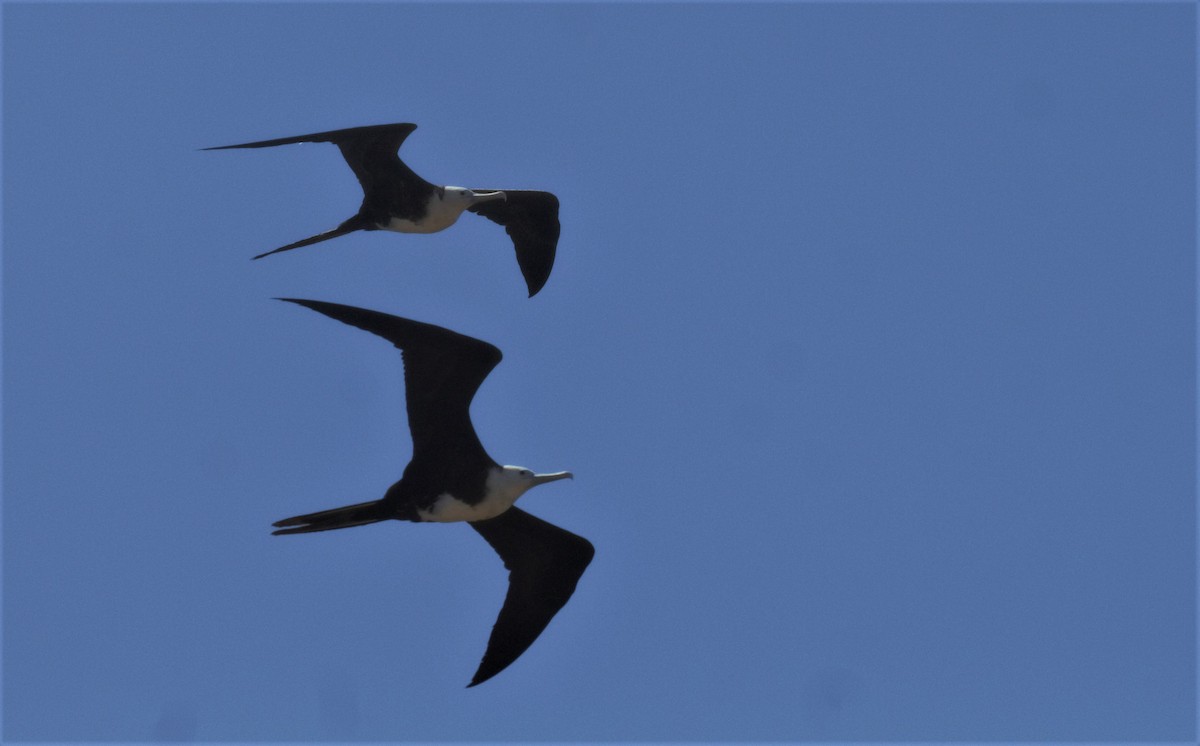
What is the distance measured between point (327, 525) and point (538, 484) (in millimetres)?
1169

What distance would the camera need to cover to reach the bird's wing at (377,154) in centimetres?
973

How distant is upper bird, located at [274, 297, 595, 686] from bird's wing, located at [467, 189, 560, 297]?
216cm

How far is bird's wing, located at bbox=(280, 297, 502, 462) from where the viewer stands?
8.29 metres

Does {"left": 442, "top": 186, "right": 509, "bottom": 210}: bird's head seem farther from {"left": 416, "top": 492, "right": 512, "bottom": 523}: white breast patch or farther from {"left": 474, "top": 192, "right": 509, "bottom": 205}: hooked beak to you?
{"left": 416, "top": 492, "right": 512, "bottom": 523}: white breast patch

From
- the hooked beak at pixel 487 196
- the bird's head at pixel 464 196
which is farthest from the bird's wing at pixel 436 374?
the hooked beak at pixel 487 196

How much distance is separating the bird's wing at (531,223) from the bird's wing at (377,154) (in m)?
1.04

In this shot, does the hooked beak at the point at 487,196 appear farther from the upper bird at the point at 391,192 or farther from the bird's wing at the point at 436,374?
the bird's wing at the point at 436,374

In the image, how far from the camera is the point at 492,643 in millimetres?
9273

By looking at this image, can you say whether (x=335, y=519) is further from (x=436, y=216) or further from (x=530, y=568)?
(x=436, y=216)

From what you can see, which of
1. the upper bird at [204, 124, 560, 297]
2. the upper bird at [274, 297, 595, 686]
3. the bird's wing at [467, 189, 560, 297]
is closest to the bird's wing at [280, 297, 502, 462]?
the upper bird at [274, 297, 595, 686]

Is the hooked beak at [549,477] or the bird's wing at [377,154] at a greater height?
the bird's wing at [377,154]

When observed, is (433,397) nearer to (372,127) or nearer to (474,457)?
(474,457)

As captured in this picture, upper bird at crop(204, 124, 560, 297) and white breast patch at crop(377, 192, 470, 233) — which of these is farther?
white breast patch at crop(377, 192, 470, 233)

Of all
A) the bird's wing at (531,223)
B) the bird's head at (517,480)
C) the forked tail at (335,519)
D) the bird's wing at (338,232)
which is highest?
the bird's wing at (531,223)
